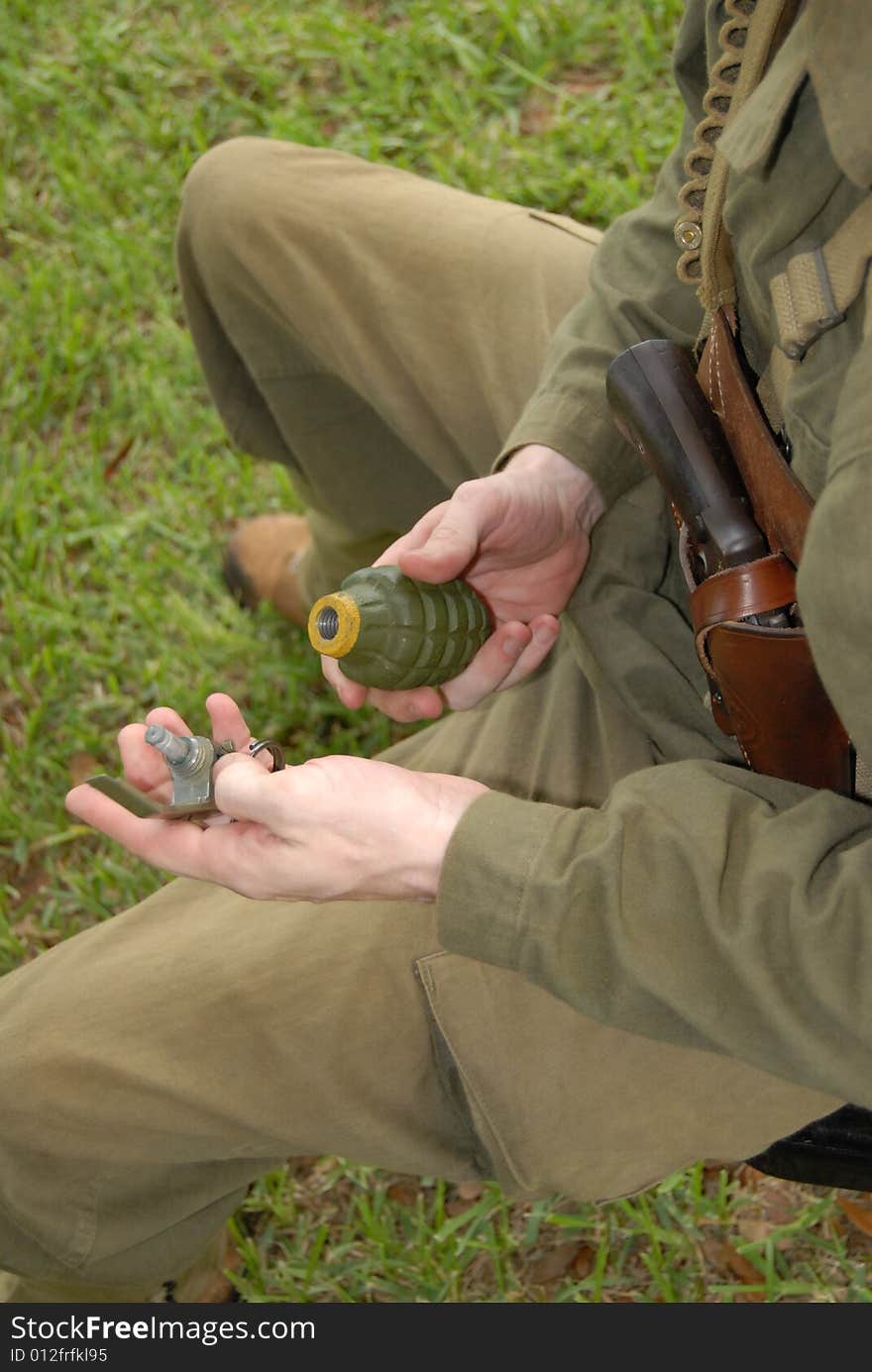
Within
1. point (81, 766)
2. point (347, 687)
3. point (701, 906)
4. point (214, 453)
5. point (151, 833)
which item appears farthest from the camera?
point (214, 453)

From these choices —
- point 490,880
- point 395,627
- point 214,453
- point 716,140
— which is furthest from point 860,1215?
point 214,453

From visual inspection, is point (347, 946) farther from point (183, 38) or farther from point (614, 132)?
point (183, 38)

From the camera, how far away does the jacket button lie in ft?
5.43

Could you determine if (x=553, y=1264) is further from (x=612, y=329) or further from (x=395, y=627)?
(x=612, y=329)

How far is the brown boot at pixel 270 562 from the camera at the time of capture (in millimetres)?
2971

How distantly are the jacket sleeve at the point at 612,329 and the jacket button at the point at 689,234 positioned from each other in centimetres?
16

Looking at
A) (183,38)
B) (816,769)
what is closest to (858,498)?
(816,769)

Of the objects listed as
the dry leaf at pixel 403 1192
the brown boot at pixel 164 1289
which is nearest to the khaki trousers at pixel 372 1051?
the brown boot at pixel 164 1289

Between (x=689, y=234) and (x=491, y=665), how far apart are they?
0.61 metres

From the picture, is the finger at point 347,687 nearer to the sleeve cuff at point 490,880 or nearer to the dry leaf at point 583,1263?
the sleeve cuff at point 490,880

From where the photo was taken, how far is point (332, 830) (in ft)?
4.80

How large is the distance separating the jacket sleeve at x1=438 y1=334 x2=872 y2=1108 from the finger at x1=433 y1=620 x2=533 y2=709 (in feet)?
1.35

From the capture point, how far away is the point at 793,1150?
1.67 meters

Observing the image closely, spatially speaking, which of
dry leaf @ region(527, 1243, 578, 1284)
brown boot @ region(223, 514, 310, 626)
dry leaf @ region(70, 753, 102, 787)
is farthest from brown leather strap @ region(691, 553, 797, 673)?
dry leaf @ region(70, 753, 102, 787)
